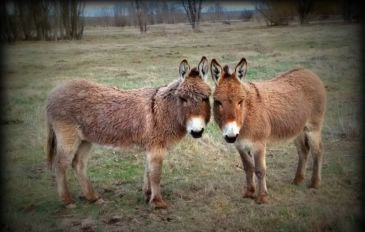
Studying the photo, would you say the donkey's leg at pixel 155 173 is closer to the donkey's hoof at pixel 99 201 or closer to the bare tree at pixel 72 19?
the donkey's hoof at pixel 99 201

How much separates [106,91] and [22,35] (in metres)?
14.1

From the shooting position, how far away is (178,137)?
5402mm

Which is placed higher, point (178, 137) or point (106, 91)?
point (106, 91)

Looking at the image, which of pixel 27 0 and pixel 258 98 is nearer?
pixel 258 98

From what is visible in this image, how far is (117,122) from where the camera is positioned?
5.43m

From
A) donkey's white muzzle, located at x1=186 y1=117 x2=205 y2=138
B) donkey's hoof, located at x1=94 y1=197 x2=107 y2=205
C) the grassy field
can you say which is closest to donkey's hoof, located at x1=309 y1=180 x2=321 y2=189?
the grassy field

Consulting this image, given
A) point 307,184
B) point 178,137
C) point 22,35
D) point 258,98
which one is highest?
point 22,35

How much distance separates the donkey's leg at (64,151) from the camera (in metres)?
5.42

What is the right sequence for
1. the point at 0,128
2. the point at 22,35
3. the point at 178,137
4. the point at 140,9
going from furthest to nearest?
the point at 22,35
the point at 140,9
the point at 0,128
the point at 178,137

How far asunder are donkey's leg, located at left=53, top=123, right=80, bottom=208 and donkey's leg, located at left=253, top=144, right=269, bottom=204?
2.45m

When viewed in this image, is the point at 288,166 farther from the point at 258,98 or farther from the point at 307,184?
the point at 258,98

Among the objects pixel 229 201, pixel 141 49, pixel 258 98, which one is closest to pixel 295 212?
pixel 229 201

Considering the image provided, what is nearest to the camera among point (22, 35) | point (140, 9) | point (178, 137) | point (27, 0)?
point (178, 137)

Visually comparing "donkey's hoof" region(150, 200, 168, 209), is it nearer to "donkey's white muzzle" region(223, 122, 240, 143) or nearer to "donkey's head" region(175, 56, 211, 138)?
"donkey's head" region(175, 56, 211, 138)
